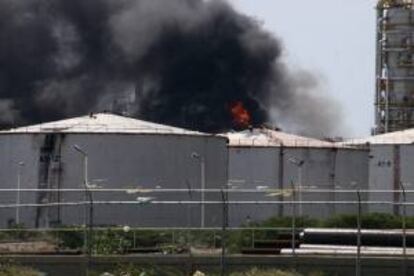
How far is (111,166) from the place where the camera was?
63.4 metres

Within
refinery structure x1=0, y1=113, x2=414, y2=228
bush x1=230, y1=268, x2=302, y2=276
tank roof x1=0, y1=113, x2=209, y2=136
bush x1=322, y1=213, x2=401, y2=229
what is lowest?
bush x1=230, y1=268, x2=302, y2=276

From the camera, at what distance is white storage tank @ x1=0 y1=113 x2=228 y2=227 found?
60.3m

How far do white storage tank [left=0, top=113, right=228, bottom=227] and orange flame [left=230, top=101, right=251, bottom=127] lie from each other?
39920mm

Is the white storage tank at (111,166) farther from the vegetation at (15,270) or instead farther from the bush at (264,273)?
the vegetation at (15,270)

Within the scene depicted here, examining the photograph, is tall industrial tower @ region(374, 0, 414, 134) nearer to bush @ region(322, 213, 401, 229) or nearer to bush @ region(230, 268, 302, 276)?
bush @ region(322, 213, 401, 229)

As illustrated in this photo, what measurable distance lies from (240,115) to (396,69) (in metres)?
15.4

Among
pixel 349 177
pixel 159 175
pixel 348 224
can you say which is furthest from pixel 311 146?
pixel 348 224

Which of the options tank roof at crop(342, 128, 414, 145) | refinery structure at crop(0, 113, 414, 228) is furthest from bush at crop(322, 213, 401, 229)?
tank roof at crop(342, 128, 414, 145)

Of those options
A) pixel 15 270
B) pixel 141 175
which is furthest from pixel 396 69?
pixel 15 270

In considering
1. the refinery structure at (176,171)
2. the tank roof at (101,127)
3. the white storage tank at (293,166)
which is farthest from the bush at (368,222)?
the white storage tank at (293,166)

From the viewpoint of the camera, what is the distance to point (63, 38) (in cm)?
12000

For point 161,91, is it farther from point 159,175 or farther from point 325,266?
point 325,266

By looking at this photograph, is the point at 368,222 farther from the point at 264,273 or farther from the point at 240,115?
the point at 240,115

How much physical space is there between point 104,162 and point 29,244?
24480mm
